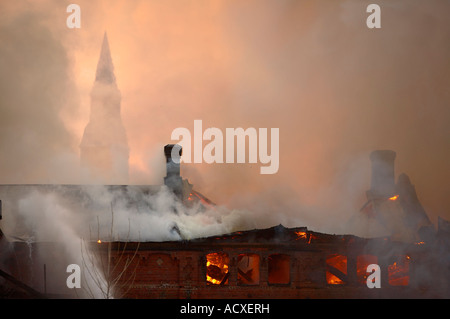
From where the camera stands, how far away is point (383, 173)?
33.2m

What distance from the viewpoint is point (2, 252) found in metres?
22.8

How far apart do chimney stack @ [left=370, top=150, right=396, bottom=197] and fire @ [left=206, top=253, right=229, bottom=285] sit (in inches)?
529

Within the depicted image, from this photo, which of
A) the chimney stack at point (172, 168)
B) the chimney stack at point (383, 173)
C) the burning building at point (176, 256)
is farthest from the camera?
the chimney stack at point (383, 173)

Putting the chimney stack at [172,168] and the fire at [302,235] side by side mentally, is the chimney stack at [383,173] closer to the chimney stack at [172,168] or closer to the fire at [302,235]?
the fire at [302,235]

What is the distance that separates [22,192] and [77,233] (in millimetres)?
4898

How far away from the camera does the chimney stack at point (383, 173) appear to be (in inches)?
1302

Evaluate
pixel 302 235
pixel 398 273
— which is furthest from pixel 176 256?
pixel 398 273

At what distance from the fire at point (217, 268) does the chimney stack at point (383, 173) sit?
44.1 ft

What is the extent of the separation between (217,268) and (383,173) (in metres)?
15.0

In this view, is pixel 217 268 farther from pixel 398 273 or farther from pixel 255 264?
pixel 398 273

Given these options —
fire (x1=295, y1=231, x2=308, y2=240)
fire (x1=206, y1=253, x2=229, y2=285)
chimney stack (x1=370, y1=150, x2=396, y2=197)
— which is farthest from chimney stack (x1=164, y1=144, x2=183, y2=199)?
chimney stack (x1=370, y1=150, x2=396, y2=197)

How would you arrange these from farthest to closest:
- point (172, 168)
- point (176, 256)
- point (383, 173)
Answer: point (383, 173) → point (172, 168) → point (176, 256)

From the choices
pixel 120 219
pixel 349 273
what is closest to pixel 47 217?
pixel 120 219

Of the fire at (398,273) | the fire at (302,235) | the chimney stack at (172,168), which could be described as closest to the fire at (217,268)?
the fire at (302,235)
